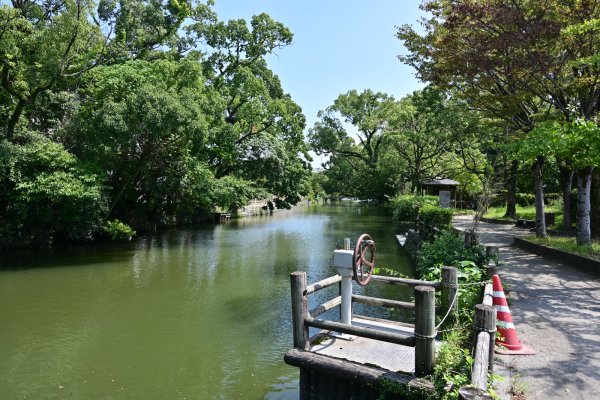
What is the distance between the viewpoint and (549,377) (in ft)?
14.2

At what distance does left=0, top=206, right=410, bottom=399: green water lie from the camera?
245 inches

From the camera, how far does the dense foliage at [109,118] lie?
15586mm

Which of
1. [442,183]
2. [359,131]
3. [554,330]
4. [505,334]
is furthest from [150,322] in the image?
[359,131]

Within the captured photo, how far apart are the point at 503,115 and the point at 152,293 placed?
38.6 feet

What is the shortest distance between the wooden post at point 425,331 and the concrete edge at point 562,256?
6.96m

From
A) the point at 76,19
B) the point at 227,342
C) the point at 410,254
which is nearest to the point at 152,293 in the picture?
the point at 227,342

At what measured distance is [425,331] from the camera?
4.11 m

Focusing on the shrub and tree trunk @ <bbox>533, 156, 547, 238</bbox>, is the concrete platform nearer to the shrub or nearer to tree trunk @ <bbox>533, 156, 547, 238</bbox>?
tree trunk @ <bbox>533, 156, 547, 238</bbox>

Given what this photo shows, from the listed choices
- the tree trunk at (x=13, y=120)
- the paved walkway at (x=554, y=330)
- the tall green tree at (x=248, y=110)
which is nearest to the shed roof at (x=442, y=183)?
the tall green tree at (x=248, y=110)

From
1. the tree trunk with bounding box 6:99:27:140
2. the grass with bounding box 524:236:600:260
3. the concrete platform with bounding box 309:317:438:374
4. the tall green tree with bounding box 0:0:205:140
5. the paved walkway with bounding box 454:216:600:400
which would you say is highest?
the tall green tree with bounding box 0:0:205:140

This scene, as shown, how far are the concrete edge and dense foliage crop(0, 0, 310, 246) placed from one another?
13.2 m

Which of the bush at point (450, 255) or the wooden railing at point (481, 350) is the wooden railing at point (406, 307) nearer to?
the wooden railing at point (481, 350)

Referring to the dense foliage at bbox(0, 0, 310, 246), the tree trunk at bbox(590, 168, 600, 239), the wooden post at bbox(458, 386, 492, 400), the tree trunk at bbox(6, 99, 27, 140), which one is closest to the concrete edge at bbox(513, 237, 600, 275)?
the tree trunk at bbox(590, 168, 600, 239)

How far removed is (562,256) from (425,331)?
8.56 m
